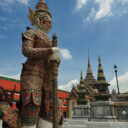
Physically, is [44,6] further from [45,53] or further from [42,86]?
[42,86]

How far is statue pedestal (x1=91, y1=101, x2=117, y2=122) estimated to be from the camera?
293 inches

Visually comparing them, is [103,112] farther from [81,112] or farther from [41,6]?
[41,6]

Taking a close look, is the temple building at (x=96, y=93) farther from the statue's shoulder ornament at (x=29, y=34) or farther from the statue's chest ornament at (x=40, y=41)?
the statue's shoulder ornament at (x=29, y=34)

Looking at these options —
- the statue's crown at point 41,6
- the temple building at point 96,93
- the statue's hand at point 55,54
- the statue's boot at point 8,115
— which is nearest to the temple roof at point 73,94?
the temple building at point 96,93

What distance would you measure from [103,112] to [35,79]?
530cm

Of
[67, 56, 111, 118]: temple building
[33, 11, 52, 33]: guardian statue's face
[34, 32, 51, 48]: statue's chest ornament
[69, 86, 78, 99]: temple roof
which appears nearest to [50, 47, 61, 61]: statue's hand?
[34, 32, 51, 48]: statue's chest ornament

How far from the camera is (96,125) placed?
270 inches

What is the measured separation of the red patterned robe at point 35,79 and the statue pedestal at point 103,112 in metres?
4.72

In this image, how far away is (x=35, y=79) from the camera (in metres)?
3.44

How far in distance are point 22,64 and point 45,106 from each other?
1053 mm

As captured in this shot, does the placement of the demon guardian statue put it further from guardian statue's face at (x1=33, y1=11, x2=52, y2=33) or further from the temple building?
the temple building

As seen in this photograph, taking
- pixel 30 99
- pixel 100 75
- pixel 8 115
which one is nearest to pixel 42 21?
pixel 30 99

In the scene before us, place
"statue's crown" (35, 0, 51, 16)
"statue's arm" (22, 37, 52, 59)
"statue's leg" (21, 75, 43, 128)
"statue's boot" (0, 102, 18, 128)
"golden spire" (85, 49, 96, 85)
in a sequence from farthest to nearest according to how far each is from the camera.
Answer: "golden spire" (85, 49, 96, 85), "statue's crown" (35, 0, 51, 16), "statue's arm" (22, 37, 52, 59), "statue's leg" (21, 75, 43, 128), "statue's boot" (0, 102, 18, 128)

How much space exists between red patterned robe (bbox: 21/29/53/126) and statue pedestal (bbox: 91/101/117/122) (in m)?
4.72
